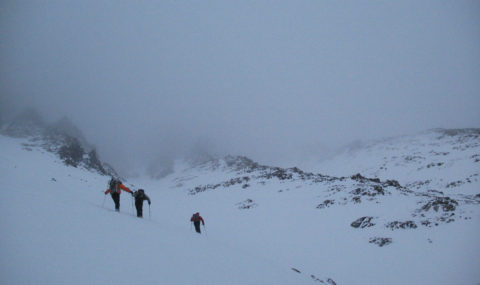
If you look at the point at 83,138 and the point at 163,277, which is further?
the point at 83,138

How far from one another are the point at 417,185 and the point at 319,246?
3149 centimetres

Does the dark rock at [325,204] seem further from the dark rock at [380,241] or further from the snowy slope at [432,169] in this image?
the snowy slope at [432,169]

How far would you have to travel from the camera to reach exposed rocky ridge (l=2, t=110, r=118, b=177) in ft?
183

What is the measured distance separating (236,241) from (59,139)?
80612 mm

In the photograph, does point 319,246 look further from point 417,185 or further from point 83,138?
point 83,138

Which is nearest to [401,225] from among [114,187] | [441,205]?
[441,205]

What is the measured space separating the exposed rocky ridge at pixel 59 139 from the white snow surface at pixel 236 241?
3848cm

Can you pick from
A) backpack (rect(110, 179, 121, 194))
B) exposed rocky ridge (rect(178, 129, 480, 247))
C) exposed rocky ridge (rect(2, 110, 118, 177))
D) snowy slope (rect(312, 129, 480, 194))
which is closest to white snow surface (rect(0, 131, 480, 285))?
exposed rocky ridge (rect(178, 129, 480, 247))

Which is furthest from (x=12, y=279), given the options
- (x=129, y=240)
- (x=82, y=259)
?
(x=129, y=240)

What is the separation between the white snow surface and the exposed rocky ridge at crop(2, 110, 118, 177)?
1515 inches

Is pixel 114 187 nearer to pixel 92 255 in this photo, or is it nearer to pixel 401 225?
pixel 92 255

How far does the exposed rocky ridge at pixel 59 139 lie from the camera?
5569 cm

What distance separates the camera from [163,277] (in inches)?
190

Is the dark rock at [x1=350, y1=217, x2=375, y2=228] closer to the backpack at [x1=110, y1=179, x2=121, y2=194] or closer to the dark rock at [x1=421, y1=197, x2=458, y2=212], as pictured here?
the dark rock at [x1=421, y1=197, x2=458, y2=212]
